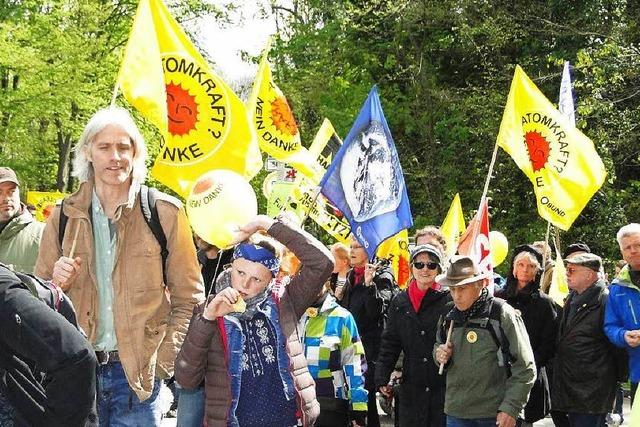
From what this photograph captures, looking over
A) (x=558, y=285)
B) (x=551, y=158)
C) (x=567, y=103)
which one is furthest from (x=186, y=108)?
(x=567, y=103)

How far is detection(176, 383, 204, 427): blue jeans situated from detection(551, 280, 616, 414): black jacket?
4.20 metres

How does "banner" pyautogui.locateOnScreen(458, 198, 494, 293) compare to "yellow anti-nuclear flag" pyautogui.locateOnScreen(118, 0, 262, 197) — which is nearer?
"yellow anti-nuclear flag" pyautogui.locateOnScreen(118, 0, 262, 197)

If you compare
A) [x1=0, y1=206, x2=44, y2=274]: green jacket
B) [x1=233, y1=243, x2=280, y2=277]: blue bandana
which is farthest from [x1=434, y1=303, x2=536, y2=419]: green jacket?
[x1=0, y1=206, x2=44, y2=274]: green jacket

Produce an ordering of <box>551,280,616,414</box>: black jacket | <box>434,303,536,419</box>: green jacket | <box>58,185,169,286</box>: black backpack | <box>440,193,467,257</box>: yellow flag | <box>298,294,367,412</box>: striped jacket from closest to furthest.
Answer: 1. <box>58,185,169,286</box>: black backpack
2. <box>298,294,367,412</box>: striped jacket
3. <box>434,303,536,419</box>: green jacket
4. <box>551,280,616,414</box>: black jacket
5. <box>440,193,467,257</box>: yellow flag

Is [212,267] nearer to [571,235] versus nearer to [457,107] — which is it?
[571,235]

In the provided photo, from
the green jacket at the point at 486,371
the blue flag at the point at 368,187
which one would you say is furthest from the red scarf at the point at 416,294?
the green jacket at the point at 486,371

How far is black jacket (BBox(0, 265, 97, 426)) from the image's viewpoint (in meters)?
2.83

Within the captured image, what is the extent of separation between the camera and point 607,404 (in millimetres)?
8617

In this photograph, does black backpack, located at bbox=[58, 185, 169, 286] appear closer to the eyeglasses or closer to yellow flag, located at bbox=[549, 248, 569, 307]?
the eyeglasses

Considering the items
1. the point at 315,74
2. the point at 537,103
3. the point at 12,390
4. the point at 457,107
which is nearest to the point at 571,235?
the point at 457,107

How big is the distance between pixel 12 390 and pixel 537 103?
27.3ft

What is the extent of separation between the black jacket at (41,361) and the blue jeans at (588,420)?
20.8 ft

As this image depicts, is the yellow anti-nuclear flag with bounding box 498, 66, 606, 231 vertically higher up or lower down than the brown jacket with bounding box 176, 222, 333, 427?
higher up

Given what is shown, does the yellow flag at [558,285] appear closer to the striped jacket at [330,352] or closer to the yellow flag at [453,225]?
the yellow flag at [453,225]
